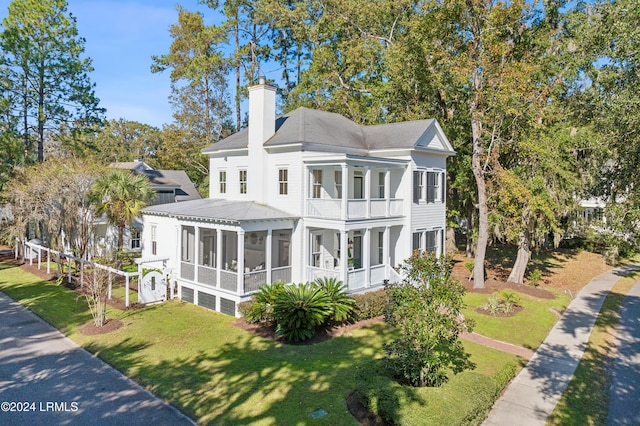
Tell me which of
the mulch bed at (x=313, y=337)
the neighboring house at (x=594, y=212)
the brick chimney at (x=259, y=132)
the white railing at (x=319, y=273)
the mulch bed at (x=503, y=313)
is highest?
the brick chimney at (x=259, y=132)

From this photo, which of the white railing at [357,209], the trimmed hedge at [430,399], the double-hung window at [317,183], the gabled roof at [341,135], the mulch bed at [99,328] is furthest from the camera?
the gabled roof at [341,135]

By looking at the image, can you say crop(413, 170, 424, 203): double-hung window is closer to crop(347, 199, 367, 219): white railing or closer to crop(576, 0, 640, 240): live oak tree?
crop(347, 199, 367, 219): white railing

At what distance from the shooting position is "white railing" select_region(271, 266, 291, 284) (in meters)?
17.9

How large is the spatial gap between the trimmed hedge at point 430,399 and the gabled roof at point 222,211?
8906 millimetres

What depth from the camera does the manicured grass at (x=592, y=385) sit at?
9.73 metres

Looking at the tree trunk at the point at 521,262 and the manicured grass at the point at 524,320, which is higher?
the tree trunk at the point at 521,262

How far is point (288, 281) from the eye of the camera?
61.3 ft

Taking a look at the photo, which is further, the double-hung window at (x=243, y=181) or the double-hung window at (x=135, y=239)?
the double-hung window at (x=135, y=239)

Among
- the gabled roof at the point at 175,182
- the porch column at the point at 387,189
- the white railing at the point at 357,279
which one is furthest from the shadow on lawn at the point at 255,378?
the gabled roof at the point at 175,182

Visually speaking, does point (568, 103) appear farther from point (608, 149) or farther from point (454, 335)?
point (454, 335)

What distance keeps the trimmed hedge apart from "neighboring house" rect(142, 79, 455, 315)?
7.98m

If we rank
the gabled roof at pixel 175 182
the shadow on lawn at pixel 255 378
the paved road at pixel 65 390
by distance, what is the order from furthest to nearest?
the gabled roof at pixel 175 182 → the shadow on lawn at pixel 255 378 → the paved road at pixel 65 390

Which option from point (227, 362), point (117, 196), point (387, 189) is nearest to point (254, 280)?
point (227, 362)

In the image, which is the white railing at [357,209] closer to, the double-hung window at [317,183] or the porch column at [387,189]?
the porch column at [387,189]
